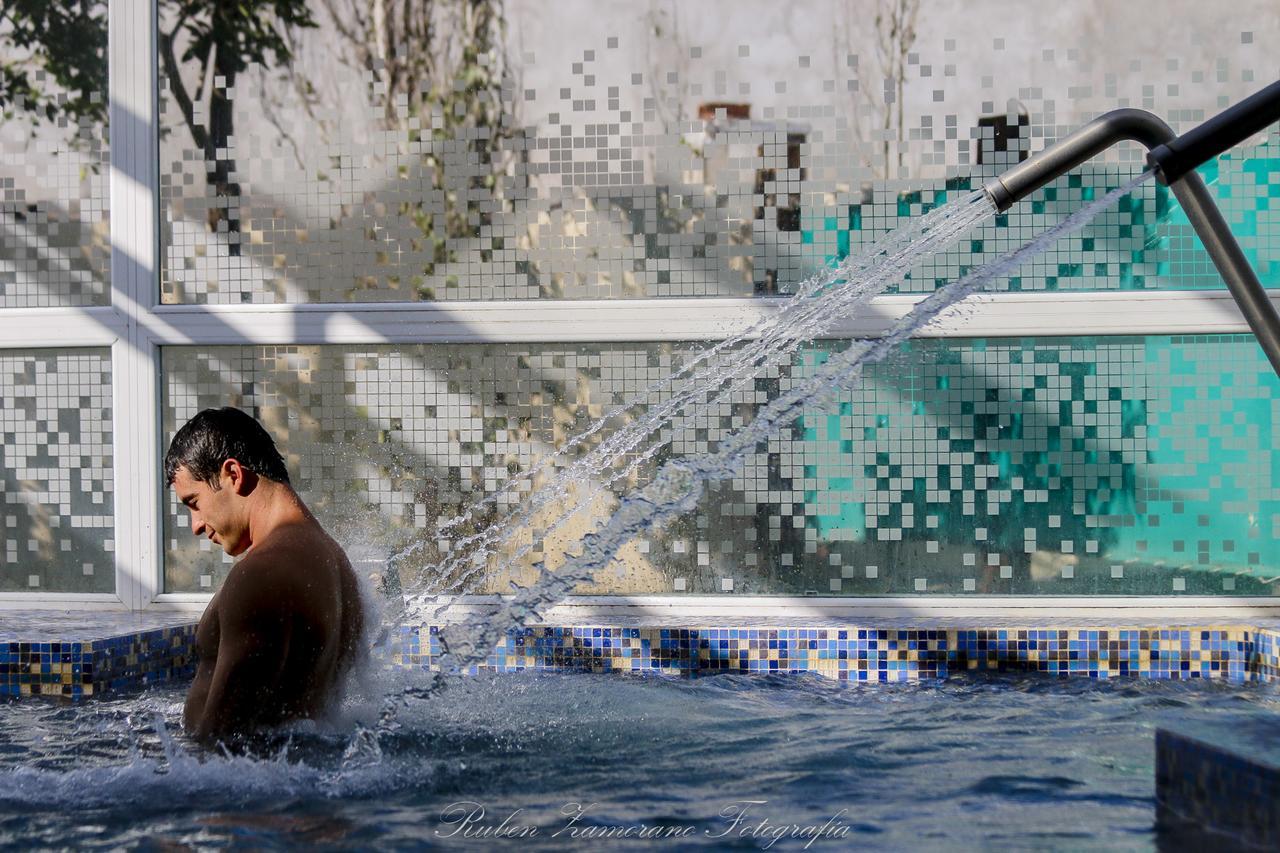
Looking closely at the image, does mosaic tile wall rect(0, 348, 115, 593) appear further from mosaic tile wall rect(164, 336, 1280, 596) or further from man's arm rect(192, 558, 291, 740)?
man's arm rect(192, 558, 291, 740)

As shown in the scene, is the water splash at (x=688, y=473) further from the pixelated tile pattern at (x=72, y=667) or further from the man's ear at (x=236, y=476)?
the man's ear at (x=236, y=476)

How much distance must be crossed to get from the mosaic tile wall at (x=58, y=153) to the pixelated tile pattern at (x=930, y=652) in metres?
2.25

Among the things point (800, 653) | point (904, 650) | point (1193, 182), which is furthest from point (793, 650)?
point (1193, 182)

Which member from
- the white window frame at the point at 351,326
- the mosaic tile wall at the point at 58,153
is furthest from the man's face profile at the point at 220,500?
the mosaic tile wall at the point at 58,153

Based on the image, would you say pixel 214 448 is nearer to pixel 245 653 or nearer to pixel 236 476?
pixel 236 476

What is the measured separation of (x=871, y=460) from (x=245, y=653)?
277 cm

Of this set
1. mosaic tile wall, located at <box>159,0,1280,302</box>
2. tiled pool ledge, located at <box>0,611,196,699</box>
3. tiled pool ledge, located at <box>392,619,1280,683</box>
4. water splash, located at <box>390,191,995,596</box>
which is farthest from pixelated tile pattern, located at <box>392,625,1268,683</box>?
mosaic tile wall, located at <box>159,0,1280,302</box>

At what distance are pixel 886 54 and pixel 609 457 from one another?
1.72 meters

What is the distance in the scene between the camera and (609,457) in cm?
478

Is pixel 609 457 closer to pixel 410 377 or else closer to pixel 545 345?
pixel 545 345

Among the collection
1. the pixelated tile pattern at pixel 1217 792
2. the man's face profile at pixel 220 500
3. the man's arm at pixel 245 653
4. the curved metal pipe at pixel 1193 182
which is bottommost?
the pixelated tile pattern at pixel 1217 792

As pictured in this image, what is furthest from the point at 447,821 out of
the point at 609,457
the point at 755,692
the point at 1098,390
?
the point at 1098,390

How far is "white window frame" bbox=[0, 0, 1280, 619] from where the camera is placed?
15.2 feet

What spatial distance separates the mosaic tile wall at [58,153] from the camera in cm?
507
